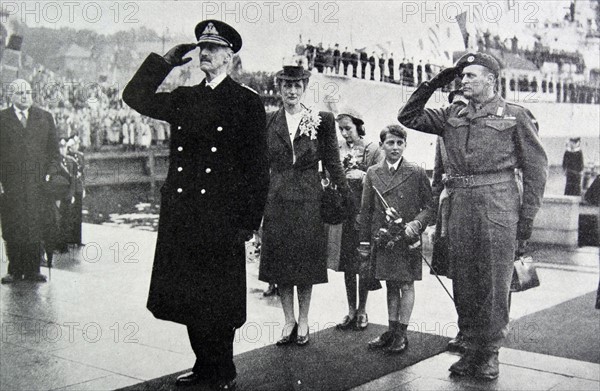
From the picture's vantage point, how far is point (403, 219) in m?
4.30

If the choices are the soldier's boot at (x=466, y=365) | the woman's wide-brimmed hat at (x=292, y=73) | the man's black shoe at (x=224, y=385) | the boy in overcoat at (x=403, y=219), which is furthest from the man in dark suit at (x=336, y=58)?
the man's black shoe at (x=224, y=385)

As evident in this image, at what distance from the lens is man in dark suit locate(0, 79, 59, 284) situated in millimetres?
3594

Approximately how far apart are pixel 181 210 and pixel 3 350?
1.07 meters

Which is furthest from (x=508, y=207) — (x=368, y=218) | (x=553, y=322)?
(x=553, y=322)

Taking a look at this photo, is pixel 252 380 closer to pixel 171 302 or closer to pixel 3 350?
pixel 171 302

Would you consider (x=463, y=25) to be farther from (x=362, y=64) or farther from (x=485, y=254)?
(x=485, y=254)

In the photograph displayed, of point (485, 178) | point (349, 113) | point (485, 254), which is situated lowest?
point (485, 254)

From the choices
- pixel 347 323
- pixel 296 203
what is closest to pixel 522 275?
pixel 347 323

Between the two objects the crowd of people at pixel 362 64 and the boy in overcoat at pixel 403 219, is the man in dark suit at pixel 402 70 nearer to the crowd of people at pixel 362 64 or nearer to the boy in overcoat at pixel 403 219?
the crowd of people at pixel 362 64

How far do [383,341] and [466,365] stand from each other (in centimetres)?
49

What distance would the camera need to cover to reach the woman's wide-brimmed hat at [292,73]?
13.4 ft

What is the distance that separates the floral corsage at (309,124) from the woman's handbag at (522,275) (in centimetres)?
132

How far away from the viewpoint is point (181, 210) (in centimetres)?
349

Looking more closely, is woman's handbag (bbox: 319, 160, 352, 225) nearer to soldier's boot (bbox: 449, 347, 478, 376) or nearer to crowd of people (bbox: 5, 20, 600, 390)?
crowd of people (bbox: 5, 20, 600, 390)
